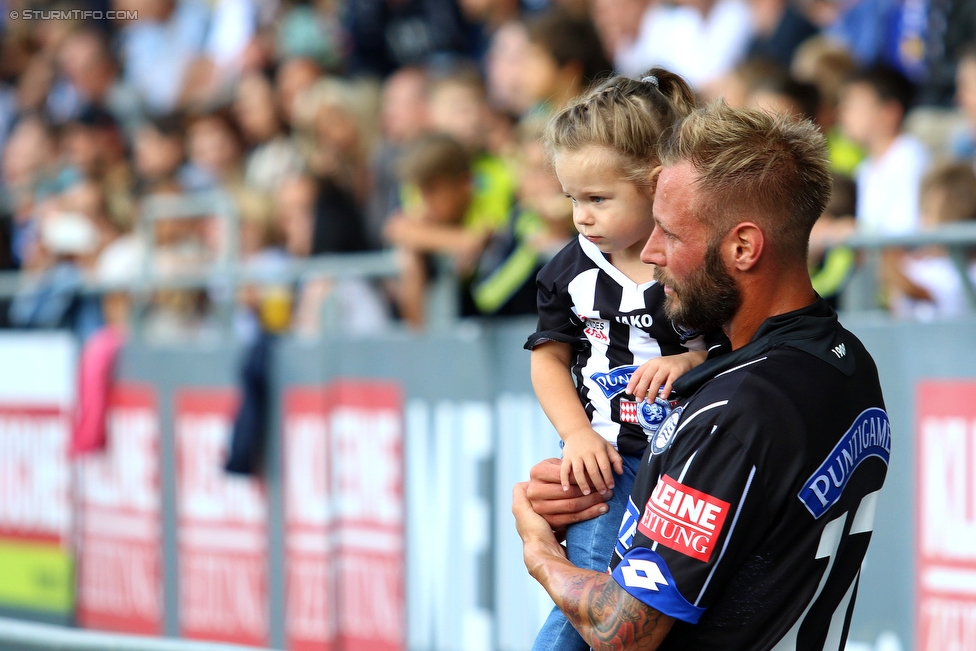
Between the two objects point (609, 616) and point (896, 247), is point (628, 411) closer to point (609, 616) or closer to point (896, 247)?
point (609, 616)

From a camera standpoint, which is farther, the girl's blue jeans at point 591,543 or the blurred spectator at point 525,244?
the blurred spectator at point 525,244

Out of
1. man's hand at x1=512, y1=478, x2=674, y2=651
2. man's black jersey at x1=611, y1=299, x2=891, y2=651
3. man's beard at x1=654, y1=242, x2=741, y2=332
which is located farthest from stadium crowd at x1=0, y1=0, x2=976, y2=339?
man's hand at x1=512, y1=478, x2=674, y2=651

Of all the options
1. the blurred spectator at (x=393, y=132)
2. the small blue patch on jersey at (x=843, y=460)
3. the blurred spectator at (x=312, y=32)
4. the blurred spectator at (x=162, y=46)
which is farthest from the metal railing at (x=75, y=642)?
the blurred spectator at (x=162, y=46)

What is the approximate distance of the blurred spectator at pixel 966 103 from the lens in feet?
18.2

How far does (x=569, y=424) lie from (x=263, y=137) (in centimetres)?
729

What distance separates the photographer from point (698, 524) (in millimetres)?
2209

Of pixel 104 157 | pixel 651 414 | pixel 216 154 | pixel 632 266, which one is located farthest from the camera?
pixel 104 157

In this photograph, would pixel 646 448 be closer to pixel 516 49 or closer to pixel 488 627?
pixel 488 627

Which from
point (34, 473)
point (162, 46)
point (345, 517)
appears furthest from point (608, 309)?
point (162, 46)

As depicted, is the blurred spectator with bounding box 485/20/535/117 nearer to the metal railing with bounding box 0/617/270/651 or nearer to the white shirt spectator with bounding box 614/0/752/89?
the white shirt spectator with bounding box 614/0/752/89

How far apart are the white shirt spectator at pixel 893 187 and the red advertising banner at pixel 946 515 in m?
1.51

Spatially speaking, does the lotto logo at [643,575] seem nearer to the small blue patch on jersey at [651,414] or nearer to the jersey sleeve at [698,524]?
the jersey sleeve at [698,524]

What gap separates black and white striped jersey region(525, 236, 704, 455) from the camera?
8.57 ft

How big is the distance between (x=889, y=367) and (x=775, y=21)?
138 inches
